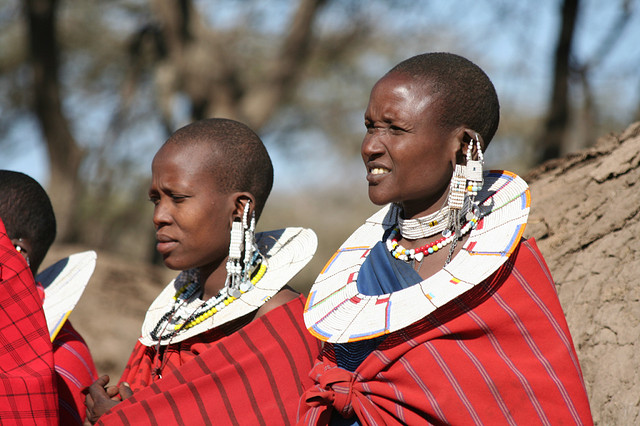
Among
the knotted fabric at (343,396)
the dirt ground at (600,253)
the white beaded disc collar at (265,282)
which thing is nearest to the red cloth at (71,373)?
the white beaded disc collar at (265,282)

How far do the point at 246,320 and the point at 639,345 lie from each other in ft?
5.44

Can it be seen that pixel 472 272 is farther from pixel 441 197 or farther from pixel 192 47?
pixel 192 47

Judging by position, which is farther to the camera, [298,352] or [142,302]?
[142,302]

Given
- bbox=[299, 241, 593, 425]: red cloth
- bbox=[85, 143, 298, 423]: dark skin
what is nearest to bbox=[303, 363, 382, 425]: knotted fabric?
bbox=[299, 241, 593, 425]: red cloth

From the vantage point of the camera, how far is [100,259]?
7.63 m

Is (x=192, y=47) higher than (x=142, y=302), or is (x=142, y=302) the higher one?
(x=192, y=47)

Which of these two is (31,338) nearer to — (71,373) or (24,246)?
(71,373)

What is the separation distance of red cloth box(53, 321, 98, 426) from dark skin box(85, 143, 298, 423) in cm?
27

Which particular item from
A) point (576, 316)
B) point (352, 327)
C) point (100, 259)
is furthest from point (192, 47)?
A: point (352, 327)

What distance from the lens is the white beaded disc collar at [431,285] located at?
2.37m

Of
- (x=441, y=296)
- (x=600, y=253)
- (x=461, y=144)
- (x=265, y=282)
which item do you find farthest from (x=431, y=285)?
(x=600, y=253)

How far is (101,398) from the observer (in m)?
2.96

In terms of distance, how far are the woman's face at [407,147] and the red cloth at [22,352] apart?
1370 mm

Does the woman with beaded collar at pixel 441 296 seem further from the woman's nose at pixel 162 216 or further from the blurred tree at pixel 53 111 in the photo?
the blurred tree at pixel 53 111
